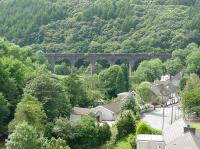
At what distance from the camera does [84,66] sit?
135625 millimetres

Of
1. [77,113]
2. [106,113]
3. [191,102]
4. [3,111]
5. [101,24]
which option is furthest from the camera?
[101,24]

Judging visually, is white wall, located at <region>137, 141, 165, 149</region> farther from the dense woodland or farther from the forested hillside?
the forested hillside

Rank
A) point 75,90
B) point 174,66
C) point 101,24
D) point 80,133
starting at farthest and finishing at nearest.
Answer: point 101,24, point 174,66, point 75,90, point 80,133

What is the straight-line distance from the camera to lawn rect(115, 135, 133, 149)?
4912cm

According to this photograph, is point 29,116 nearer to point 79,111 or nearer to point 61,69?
point 79,111

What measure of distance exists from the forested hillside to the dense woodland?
30 centimetres

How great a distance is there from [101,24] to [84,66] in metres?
35.6

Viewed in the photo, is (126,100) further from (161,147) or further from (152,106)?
(161,147)

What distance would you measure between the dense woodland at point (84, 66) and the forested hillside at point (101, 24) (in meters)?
0.30

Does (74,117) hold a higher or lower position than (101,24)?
higher

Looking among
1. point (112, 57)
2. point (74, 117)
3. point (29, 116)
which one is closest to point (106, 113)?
point (74, 117)

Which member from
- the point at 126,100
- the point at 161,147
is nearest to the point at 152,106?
the point at 126,100

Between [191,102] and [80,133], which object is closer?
[80,133]

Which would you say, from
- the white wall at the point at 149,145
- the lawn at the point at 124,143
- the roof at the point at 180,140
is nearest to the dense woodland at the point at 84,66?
the lawn at the point at 124,143
